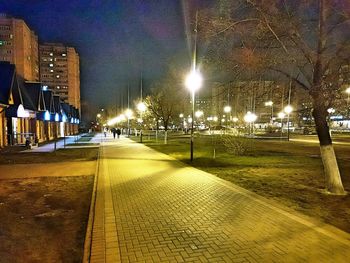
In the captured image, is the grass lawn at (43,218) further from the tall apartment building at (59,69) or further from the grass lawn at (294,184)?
the tall apartment building at (59,69)

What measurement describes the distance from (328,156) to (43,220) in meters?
Answer: 7.86

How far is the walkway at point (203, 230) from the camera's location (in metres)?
4.89

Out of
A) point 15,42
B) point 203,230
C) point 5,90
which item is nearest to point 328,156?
point 203,230

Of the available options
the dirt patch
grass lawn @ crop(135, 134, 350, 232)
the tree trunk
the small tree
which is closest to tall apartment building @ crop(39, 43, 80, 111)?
the small tree

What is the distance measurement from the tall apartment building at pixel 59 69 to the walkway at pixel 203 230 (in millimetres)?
125606

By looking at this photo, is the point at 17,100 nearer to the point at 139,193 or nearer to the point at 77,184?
the point at 77,184

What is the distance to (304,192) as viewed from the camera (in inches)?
368

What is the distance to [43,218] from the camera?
7211 millimetres

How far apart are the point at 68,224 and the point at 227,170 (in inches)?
325

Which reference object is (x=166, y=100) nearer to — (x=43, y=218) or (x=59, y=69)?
(x=43, y=218)

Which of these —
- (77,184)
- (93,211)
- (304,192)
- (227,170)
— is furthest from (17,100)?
(304,192)

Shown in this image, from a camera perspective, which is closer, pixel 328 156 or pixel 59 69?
pixel 328 156

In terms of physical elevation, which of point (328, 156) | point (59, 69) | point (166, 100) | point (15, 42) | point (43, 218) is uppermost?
point (15, 42)

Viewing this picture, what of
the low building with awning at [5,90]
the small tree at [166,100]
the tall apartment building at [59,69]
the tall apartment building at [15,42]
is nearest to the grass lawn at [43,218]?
the low building with awning at [5,90]
